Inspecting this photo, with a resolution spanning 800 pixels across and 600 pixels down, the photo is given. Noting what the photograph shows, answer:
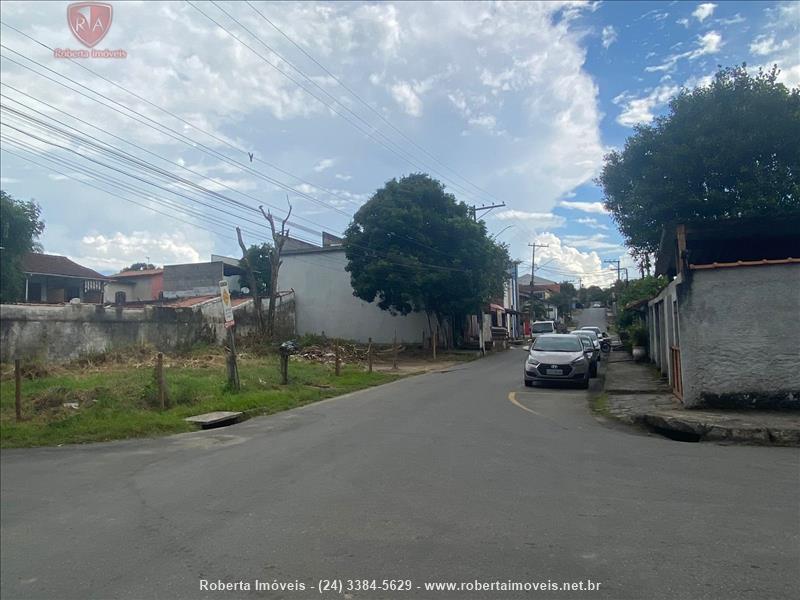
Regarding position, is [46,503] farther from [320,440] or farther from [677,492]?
[677,492]


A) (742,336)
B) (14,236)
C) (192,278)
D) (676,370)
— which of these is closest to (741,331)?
(742,336)

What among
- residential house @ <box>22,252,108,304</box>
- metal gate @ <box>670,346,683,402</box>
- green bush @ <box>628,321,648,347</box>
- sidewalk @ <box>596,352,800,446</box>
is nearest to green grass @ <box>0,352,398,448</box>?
sidewalk @ <box>596,352,800,446</box>

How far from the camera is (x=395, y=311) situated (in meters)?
35.5

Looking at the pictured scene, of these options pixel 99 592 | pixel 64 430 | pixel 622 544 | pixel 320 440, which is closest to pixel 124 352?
pixel 64 430

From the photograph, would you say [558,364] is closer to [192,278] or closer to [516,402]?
[516,402]

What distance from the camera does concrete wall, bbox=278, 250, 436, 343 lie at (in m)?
37.4

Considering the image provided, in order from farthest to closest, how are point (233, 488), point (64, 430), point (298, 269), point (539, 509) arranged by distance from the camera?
point (298, 269) < point (64, 430) < point (233, 488) < point (539, 509)

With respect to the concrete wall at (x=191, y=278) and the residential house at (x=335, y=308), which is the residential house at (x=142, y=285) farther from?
the residential house at (x=335, y=308)

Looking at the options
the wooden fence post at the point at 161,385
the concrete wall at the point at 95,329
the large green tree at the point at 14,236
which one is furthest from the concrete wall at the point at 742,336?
the large green tree at the point at 14,236

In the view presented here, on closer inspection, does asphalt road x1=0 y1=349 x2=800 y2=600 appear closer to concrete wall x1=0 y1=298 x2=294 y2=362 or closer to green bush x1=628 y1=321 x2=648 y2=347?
concrete wall x1=0 y1=298 x2=294 y2=362

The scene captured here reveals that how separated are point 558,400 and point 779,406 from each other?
4816 millimetres

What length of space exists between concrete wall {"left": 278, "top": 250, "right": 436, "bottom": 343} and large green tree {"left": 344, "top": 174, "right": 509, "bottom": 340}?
479 centimetres

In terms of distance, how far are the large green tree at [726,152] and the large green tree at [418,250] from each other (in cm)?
1402

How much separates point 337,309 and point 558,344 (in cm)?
2187
